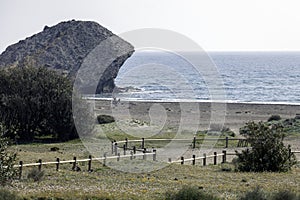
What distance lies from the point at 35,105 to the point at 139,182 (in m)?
23.6

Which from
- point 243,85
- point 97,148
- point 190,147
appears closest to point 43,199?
point 97,148

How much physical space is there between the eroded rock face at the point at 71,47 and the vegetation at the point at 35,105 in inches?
2097

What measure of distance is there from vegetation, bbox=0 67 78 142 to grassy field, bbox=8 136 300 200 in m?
11.1

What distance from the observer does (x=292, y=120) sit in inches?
2165

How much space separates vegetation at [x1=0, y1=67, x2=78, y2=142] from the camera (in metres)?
41.4

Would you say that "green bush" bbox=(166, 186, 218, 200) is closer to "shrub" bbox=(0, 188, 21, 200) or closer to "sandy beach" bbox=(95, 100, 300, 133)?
"shrub" bbox=(0, 188, 21, 200)

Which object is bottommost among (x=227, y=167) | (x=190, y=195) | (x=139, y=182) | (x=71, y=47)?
(x=227, y=167)

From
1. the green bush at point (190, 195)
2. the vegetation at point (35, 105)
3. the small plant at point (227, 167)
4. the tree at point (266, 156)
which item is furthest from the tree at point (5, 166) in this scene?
the vegetation at point (35, 105)

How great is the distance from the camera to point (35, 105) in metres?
41.8

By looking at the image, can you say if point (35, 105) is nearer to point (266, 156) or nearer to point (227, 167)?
point (227, 167)

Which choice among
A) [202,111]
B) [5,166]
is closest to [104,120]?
[202,111]

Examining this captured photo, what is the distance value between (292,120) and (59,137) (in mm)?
25405

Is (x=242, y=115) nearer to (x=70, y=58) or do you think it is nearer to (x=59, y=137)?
(x=59, y=137)

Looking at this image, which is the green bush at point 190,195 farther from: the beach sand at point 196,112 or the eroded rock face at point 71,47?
the eroded rock face at point 71,47
